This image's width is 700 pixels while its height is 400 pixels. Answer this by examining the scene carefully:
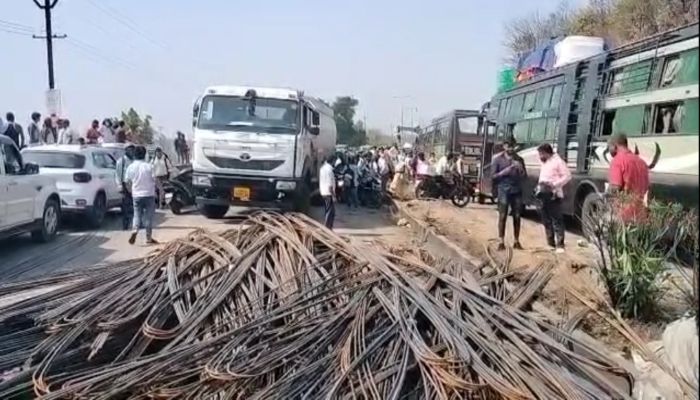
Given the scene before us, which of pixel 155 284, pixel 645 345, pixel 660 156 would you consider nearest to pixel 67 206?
pixel 155 284

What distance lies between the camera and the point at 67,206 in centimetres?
1329

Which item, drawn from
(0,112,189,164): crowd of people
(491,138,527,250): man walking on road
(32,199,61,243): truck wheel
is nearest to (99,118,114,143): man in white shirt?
(0,112,189,164): crowd of people

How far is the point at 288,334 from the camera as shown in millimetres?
4816

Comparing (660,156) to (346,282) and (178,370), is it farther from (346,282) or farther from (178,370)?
(178,370)

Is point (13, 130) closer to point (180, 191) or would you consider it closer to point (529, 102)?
point (180, 191)

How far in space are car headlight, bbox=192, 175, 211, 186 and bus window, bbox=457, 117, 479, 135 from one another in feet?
43.9

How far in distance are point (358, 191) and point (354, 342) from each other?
55.9ft

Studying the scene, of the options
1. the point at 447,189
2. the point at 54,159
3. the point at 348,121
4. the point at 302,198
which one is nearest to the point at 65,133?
the point at 54,159

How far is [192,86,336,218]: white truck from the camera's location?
14.6 m

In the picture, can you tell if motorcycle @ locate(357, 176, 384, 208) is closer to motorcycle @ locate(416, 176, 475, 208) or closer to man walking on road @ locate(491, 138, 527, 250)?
motorcycle @ locate(416, 176, 475, 208)

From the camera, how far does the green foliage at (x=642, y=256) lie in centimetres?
611

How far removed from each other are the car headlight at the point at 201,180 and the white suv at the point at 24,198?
307 cm

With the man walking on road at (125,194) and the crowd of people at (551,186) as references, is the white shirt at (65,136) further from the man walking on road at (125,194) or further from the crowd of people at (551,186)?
the crowd of people at (551,186)

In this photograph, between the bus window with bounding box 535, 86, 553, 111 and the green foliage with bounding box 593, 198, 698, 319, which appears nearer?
the green foliage with bounding box 593, 198, 698, 319
